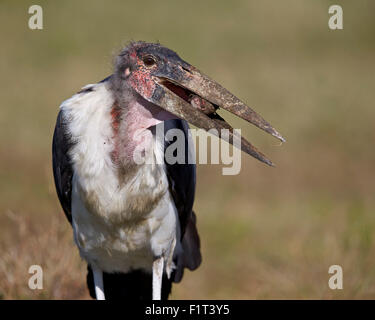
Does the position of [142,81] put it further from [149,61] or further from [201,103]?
[201,103]

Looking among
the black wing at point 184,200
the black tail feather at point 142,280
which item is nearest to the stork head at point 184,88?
the black wing at point 184,200

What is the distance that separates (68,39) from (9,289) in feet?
34.6

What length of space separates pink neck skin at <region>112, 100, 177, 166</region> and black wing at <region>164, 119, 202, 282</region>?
27 cm

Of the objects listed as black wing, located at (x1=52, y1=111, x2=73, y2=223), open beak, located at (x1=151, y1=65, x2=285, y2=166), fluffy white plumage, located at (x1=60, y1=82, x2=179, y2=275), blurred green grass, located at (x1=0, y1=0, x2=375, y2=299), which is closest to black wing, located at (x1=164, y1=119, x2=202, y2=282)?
fluffy white plumage, located at (x1=60, y1=82, x2=179, y2=275)

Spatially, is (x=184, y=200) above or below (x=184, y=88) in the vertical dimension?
below

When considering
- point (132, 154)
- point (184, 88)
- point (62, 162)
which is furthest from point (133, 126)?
point (62, 162)

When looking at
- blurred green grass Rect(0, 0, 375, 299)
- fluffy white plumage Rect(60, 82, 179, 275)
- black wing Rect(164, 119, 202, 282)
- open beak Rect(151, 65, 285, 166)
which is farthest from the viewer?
blurred green grass Rect(0, 0, 375, 299)

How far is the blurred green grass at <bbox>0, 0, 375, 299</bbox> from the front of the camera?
24.6 ft

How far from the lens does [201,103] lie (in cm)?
496

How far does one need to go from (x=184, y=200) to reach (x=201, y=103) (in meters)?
0.94

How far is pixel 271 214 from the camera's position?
36.2 feet

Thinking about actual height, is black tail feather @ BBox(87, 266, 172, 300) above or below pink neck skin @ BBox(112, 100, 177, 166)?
below

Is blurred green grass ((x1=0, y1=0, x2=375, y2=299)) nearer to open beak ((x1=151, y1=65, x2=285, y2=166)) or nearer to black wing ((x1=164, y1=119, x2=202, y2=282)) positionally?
open beak ((x1=151, y1=65, x2=285, y2=166))

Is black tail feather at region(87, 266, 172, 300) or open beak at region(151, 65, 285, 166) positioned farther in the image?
black tail feather at region(87, 266, 172, 300)
